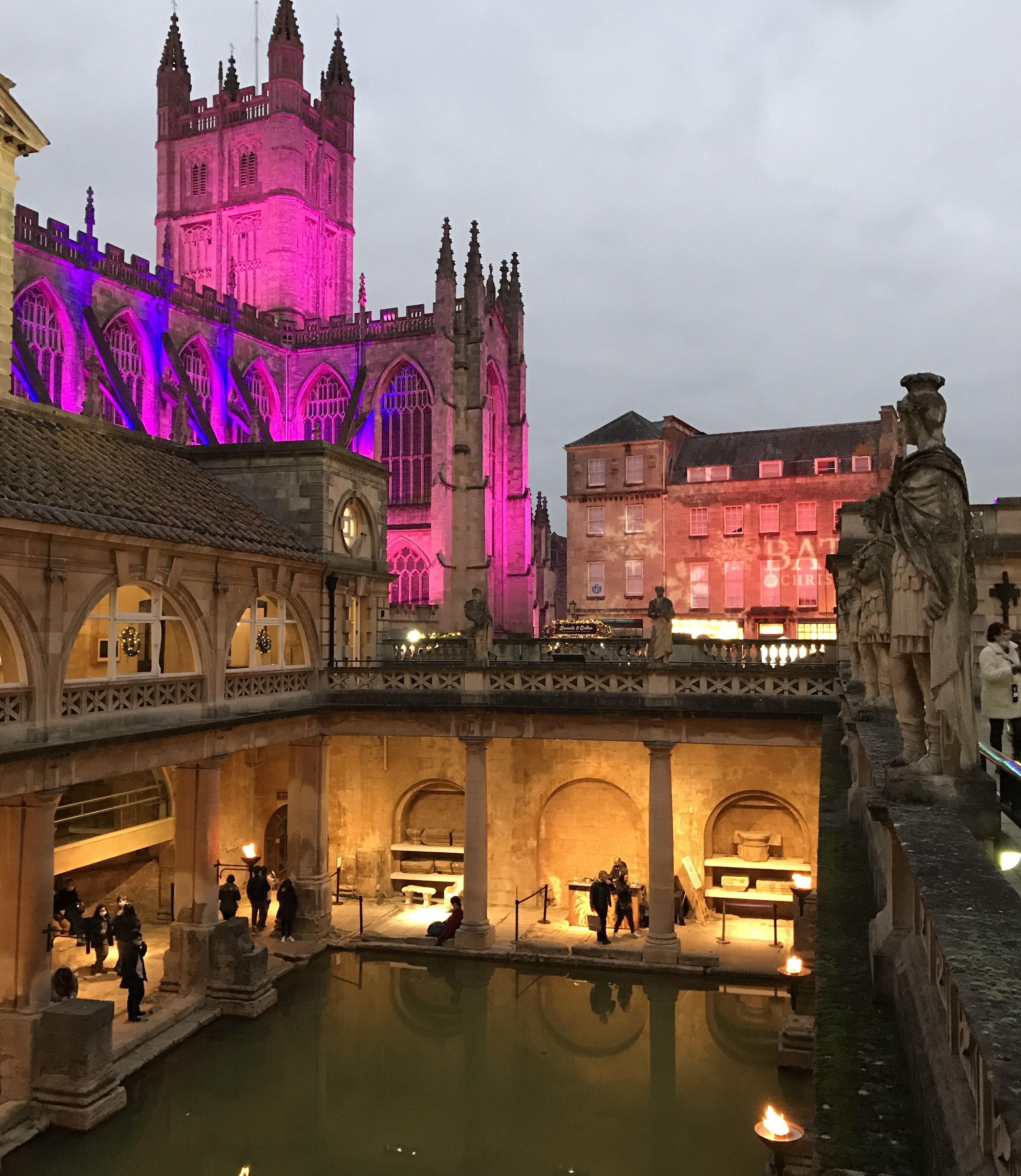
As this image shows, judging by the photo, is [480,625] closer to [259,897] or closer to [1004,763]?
[259,897]

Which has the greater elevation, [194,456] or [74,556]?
[194,456]

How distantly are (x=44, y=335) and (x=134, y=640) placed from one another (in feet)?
80.1

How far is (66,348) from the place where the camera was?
1721 inches

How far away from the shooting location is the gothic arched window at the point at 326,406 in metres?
58.2

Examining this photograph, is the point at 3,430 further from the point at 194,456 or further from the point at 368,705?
the point at 368,705

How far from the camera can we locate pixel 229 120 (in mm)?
68250

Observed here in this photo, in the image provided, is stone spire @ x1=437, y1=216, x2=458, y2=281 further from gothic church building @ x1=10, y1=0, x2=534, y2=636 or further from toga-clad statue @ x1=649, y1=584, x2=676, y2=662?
toga-clad statue @ x1=649, y1=584, x2=676, y2=662

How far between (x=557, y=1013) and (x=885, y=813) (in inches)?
642

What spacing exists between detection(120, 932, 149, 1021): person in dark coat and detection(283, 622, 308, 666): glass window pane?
8299 millimetres

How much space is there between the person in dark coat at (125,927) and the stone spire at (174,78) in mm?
65081

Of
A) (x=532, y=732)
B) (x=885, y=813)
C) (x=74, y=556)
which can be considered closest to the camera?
(x=885, y=813)

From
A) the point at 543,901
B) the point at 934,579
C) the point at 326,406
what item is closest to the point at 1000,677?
the point at 934,579

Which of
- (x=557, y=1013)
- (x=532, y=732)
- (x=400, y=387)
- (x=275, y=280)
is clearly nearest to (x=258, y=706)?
(x=532, y=732)

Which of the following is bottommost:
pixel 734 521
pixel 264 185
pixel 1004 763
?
pixel 1004 763
